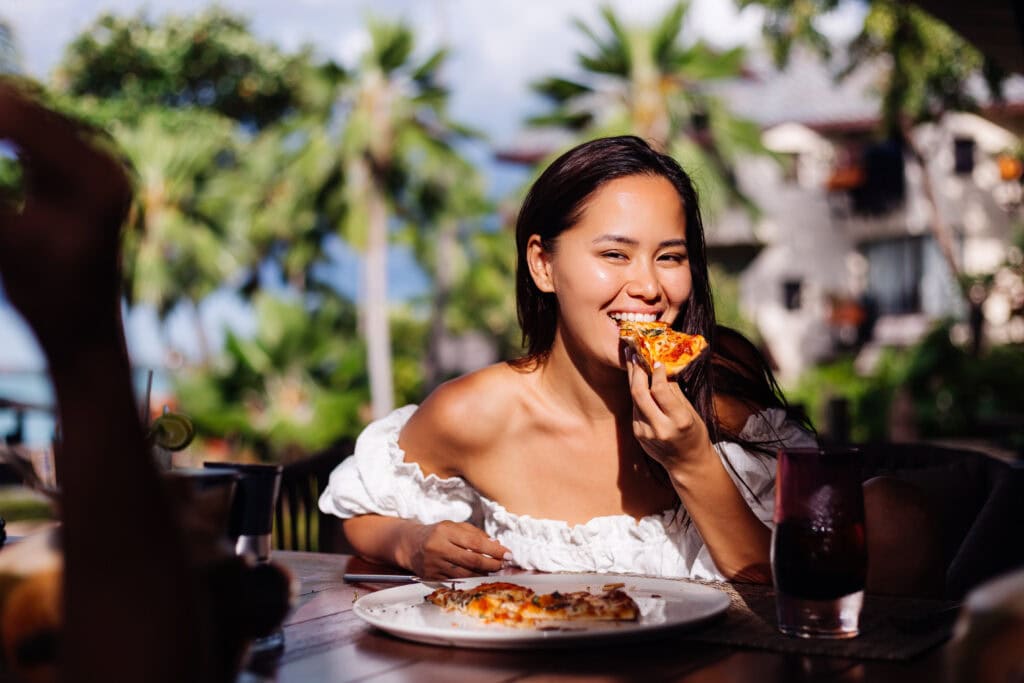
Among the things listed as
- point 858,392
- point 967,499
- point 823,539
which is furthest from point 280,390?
point 823,539

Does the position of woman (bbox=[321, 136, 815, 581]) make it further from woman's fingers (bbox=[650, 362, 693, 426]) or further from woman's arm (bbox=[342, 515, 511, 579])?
woman's fingers (bbox=[650, 362, 693, 426])

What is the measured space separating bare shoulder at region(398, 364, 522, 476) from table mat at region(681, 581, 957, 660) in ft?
3.29

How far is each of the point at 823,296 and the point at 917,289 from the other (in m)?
2.41

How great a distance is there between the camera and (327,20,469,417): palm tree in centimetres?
2639

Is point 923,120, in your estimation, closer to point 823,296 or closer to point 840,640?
point 823,296

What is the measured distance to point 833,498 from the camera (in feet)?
4.77

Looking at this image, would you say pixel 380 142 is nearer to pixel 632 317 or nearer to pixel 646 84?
pixel 646 84

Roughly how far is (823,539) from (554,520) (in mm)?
1090

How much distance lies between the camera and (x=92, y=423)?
85cm

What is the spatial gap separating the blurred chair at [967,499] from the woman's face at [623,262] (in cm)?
51

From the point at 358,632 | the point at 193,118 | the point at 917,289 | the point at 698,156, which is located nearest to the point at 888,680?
the point at 358,632

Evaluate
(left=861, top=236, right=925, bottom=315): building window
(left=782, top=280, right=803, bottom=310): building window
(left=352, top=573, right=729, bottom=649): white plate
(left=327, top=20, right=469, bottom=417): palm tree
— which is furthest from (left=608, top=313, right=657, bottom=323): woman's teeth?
(left=782, top=280, right=803, bottom=310): building window

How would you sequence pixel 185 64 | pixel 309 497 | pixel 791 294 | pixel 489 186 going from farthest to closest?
pixel 185 64 → pixel 489 186 → pixel 791 294 → pixel 309 497

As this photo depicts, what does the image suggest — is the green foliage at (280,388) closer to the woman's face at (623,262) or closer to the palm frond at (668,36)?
the palm frond at (668,36)
